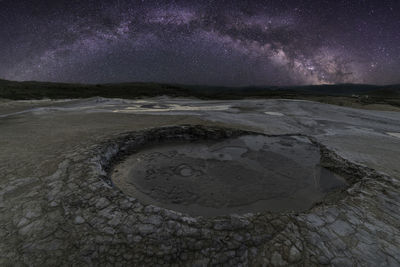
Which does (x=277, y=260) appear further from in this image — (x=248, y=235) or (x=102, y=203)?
(x=102, y=203)

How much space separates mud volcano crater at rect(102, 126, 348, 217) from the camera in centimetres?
344

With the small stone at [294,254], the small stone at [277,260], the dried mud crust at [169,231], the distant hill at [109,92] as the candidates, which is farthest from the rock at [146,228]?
the distant hill at [109,92]

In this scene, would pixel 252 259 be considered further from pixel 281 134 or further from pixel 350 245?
pixel 281 134

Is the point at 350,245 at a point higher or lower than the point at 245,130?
lower

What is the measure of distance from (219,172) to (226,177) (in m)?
0.27

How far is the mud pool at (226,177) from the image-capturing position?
340 cm

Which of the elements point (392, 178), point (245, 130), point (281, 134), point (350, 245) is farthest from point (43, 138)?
point (392, 178)

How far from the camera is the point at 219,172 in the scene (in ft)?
14.9

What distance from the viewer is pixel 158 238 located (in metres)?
2.30

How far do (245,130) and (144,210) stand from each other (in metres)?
5.75

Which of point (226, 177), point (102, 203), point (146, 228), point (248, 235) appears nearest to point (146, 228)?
point (146, 228)

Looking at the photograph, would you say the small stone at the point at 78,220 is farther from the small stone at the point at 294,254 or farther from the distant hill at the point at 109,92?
the distant hill at the point at 109,92

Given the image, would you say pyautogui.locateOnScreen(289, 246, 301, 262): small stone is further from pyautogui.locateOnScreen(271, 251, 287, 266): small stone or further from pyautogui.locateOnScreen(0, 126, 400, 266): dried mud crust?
pyautogui.locateOnScreen(271, 251, 287, 266): small stone

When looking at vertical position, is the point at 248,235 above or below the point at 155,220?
below
